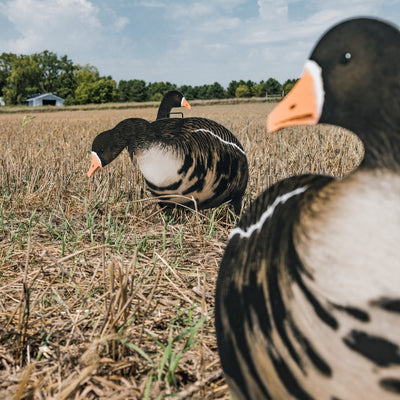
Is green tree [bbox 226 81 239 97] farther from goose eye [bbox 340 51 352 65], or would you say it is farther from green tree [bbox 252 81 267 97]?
goose eye [bbox 340 51 352 65]

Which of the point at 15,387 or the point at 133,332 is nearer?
the point at 15,387

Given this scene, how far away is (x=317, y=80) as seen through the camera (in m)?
0.84

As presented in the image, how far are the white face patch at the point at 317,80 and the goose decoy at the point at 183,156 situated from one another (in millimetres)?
1601

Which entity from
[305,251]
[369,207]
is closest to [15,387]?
[305,251]

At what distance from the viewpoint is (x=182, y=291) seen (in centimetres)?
189

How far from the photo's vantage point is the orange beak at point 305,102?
85cm

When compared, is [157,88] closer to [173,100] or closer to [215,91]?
[215,91]

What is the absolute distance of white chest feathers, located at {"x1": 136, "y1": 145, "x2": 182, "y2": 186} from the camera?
2484mm

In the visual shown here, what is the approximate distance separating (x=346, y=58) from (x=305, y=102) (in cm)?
12

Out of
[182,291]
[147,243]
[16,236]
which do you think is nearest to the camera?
[182,291]

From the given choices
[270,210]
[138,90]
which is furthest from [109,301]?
[138,90]

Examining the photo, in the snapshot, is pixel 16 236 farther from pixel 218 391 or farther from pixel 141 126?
pixel 218 391

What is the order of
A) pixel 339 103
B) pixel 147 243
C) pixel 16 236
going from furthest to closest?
pixel 16 236, pixel 147 243, pixel 339 103

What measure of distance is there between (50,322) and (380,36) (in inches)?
60.2
